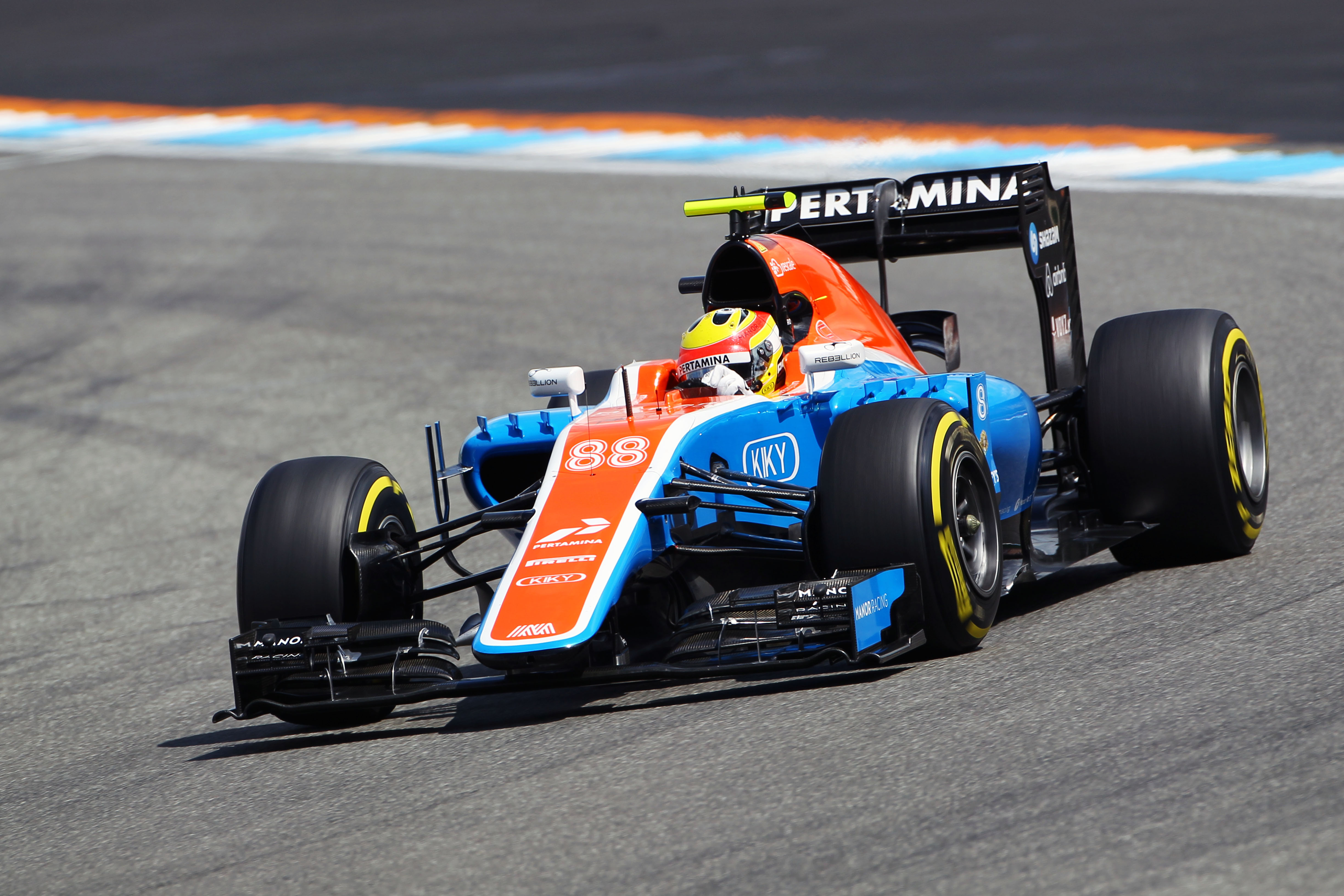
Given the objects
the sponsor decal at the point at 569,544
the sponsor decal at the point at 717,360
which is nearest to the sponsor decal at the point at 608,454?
the sponsor decal at the point at 569,544

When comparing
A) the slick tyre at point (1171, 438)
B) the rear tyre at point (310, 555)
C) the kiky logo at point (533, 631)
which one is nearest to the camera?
the kiky logo at point (533, 631)

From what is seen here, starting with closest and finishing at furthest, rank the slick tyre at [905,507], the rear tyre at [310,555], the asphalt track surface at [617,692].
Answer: the asphalt track surface at [617,692] < the slick tyre at [905,507] < the rear tyre at [310,555]

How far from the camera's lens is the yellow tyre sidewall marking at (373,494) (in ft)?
22.1

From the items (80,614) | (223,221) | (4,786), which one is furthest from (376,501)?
(223,221)

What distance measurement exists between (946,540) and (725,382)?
1.31m

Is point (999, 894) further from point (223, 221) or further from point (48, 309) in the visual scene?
point (223, 221)

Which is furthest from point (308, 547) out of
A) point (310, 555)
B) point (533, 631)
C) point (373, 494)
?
point (533, 631)

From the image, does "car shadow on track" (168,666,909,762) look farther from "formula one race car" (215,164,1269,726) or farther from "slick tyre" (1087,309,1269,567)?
"slick tyre" (1087,309,1269,567)

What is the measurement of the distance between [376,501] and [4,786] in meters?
1.66

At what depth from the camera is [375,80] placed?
84.0ft

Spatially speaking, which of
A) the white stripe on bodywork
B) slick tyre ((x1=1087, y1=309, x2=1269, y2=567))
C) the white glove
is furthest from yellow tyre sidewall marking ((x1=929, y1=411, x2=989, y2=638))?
slick tyre ((x1=1087, y1=309, x2=1269, y2=567))

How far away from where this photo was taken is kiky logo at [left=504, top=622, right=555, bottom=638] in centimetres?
575

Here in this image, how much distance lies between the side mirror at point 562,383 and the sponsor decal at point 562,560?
1.11 m

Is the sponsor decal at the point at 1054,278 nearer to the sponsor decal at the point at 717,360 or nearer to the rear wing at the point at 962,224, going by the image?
the rear wing at the point at 962,224
